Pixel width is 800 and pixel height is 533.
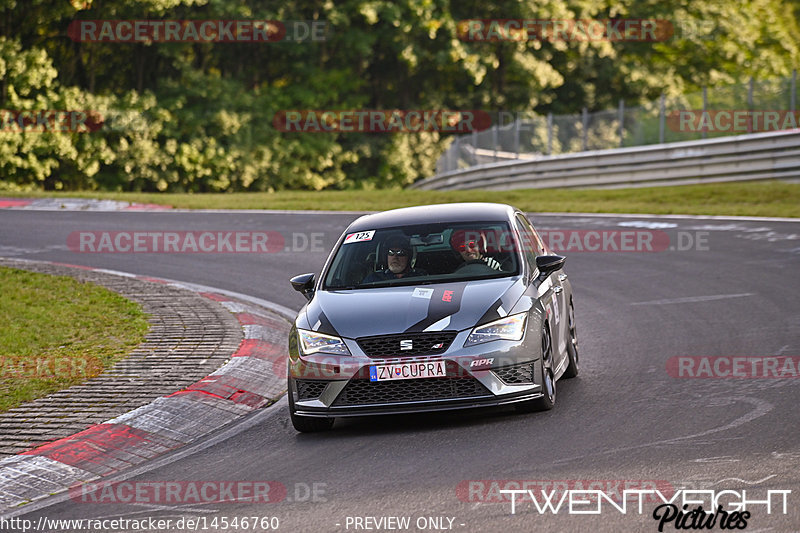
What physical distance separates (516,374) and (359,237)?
2127 mm

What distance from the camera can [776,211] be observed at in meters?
24.1

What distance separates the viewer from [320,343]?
827 centimetres

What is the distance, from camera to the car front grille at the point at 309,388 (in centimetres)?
819

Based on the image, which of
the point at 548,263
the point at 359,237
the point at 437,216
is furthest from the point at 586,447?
the point at 359,237

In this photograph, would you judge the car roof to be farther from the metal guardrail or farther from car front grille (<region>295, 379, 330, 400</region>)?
the metal guardrail

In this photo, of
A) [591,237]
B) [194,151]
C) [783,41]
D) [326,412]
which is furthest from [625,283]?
[783,41]

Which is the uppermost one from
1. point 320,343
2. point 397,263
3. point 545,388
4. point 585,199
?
point 397,263

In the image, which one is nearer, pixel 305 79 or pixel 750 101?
pixel 750 101

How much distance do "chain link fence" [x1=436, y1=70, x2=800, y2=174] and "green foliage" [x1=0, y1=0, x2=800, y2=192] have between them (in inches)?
26.2

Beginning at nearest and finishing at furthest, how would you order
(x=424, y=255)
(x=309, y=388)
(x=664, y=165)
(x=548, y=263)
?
(x=309, y=388) → (x=548, y=263) → (x=424, y=255) → (x=664, y=165)

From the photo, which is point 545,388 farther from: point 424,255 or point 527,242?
point 527,242

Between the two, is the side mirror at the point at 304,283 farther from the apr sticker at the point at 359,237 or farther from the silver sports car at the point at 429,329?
the apr sticker at the point at 359,237

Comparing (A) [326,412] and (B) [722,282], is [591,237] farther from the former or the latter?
(A) [326,412]

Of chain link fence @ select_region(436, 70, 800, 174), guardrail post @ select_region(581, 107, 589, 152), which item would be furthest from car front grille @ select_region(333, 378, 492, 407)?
guardrail post @ select_region(581, 107, 589, 152)
